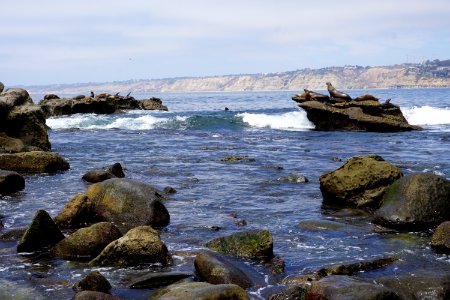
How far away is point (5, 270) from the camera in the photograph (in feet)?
25.2

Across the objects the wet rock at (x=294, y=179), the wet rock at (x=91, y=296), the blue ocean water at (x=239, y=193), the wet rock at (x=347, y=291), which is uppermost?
the wet rock at (x=347, y=291)

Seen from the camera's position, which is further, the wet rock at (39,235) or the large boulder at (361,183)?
the large boulder at (361,183)

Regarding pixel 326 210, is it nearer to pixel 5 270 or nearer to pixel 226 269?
pixel 226 269

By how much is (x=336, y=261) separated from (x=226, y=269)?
1946 mm

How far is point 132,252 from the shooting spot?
795 cm

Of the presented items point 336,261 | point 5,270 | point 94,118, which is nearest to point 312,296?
point 336,261

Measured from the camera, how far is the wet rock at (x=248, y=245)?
27.5 ft

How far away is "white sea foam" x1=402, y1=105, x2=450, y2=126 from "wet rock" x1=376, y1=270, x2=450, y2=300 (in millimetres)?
35300

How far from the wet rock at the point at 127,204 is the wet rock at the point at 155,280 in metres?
2.98

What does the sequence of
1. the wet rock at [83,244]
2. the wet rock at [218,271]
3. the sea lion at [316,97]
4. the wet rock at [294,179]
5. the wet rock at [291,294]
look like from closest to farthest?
the wet rock at [291,294], the wet rock at [218,271], the wet rock at [83,244], the wet rock at [294,179], the sea lion at [316,97]

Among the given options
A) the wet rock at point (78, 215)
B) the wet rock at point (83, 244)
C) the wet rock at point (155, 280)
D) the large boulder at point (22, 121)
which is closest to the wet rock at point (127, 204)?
the wet rock at point (78, 215)

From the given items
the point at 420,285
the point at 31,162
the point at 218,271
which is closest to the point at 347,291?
the point at 420,285

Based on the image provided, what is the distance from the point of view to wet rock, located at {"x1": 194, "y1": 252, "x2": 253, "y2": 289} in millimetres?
6941

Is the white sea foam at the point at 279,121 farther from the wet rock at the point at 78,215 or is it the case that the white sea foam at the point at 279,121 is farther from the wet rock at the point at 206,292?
the wet rock at the point at 206,292
